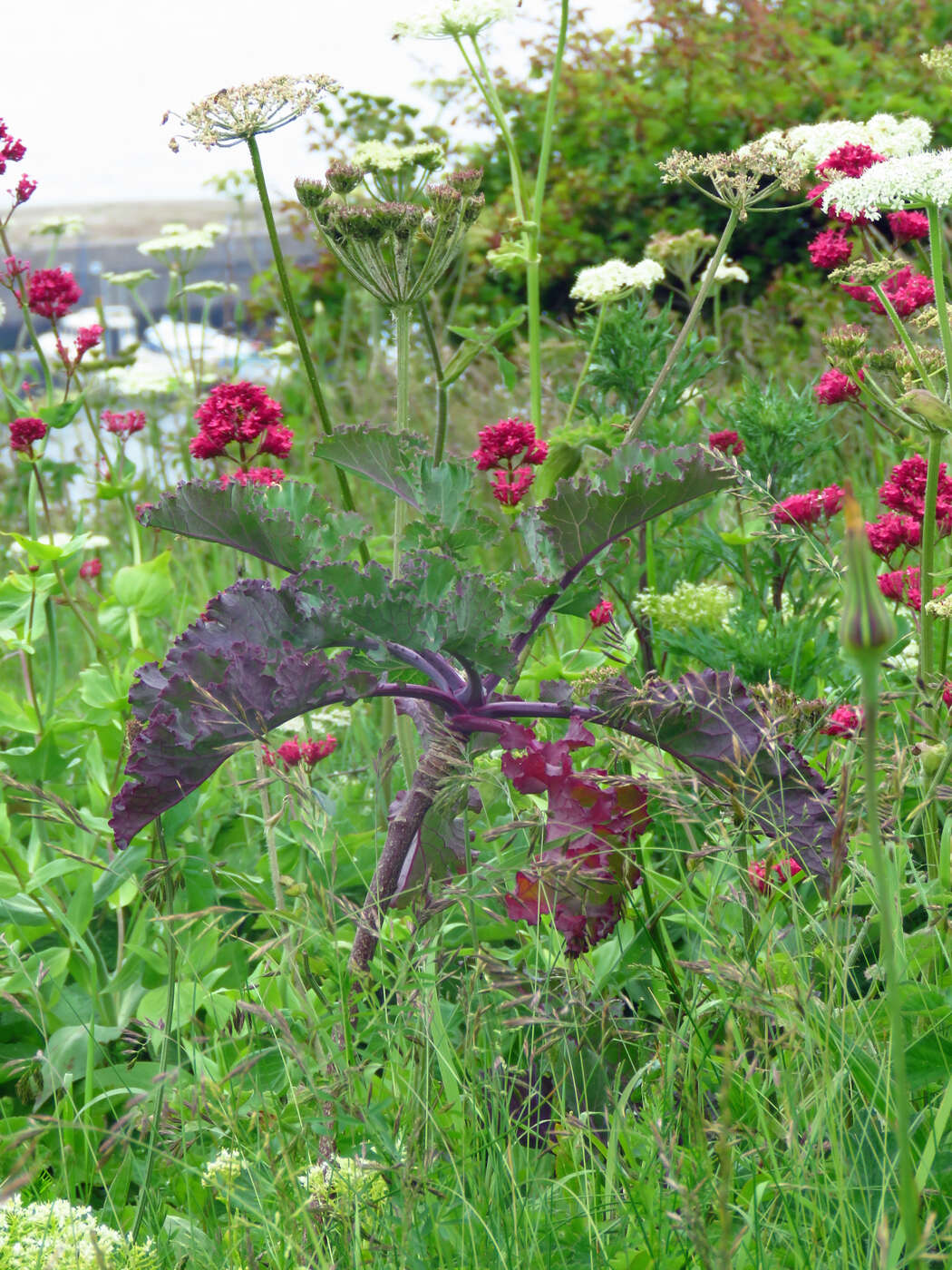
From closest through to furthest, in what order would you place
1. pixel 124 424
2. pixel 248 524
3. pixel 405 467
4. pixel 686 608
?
pixel 248 524
pixel 405 467
pixel 686 608
pixel 124 424

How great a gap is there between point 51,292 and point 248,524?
1.34m

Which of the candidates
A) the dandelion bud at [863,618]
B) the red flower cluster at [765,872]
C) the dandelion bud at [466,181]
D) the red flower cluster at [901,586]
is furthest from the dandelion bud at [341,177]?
the dandelion bud at [863,618]

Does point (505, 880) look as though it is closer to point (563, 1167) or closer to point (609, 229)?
point (563, 1167)

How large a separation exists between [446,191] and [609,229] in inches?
261

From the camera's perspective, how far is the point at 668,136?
790 cm

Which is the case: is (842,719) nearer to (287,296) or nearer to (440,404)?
(440,404)

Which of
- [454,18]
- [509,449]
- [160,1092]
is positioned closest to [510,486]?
[509,449]

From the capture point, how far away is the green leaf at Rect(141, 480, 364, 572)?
4.91ft

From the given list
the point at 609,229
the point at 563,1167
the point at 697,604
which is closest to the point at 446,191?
the point at 697,604

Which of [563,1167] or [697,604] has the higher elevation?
[697,604]

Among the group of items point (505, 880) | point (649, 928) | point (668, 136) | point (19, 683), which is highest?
point (668, 136)

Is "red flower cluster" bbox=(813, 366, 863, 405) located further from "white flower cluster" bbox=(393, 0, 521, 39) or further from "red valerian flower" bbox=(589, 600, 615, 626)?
"white flower cluster" bbox=(393, 0, 521, 39)

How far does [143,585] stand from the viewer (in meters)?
2.24

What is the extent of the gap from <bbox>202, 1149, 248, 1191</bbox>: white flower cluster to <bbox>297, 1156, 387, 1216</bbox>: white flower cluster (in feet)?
0.23
